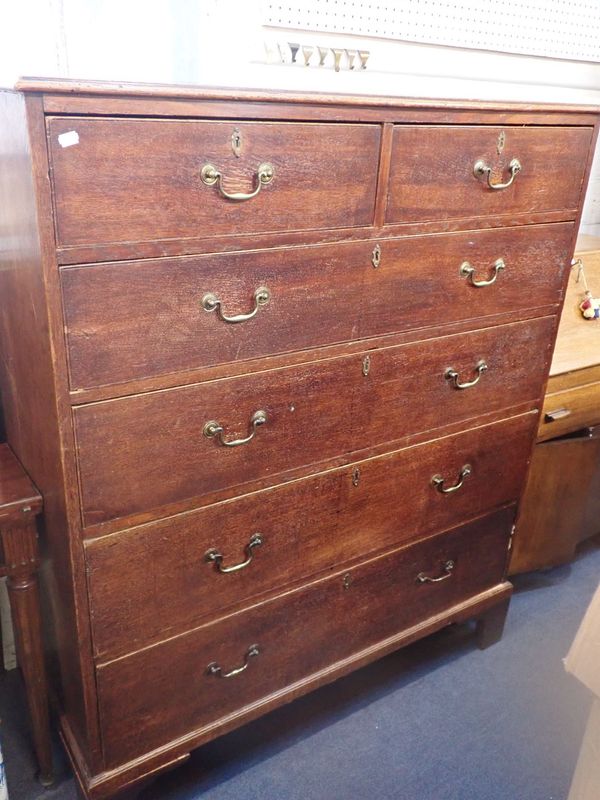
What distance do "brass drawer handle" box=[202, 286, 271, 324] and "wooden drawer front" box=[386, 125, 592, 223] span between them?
11.0 inches

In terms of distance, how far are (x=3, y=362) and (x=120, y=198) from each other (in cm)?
55

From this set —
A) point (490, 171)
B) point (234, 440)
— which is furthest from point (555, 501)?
point (234, 440)

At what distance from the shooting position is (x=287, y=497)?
4.45 ft

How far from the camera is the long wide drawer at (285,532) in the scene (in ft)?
4.00

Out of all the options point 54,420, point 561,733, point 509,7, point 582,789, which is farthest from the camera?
point 509,7

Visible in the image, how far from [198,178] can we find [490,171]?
2.00ft

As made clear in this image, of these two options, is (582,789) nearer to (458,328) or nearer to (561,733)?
(458,328)

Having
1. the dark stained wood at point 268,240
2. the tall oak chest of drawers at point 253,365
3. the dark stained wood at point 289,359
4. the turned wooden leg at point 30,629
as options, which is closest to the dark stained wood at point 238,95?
the tall oak chest of drawers at point 253,365

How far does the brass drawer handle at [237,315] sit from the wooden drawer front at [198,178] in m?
0.10

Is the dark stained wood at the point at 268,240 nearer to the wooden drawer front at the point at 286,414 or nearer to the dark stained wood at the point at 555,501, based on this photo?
the wooden drawer front at the point at 286,414

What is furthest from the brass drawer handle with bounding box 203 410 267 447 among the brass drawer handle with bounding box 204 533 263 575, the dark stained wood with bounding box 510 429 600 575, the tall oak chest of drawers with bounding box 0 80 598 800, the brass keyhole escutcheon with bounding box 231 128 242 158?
the dark stained wood with bounding box 510 429 600 575

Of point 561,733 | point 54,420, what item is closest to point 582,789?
point 54,420

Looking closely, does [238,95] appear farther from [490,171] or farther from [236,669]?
[236,669]

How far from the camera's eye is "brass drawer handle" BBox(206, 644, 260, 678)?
141 cm
